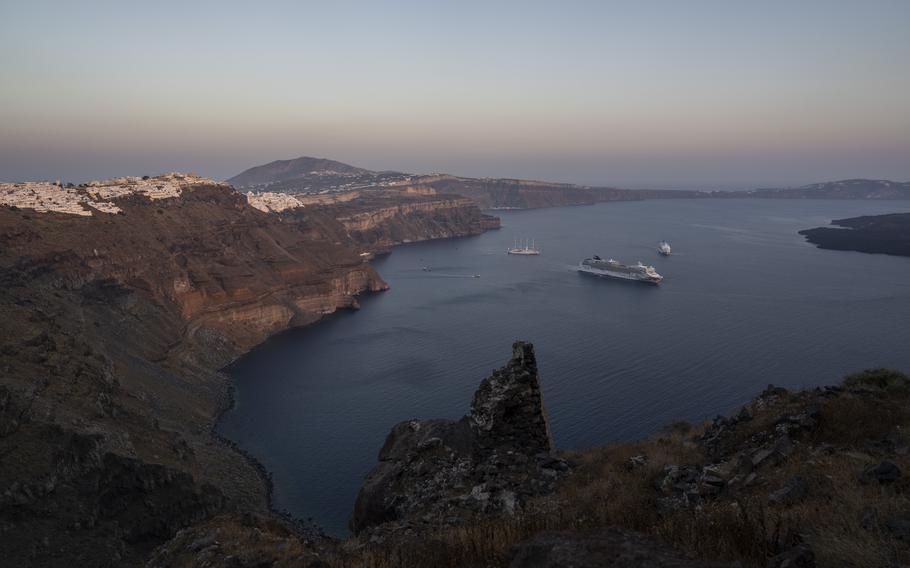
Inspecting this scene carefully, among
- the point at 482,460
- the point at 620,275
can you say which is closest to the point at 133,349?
the point at 482,460

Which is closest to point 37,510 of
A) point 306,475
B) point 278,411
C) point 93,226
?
point 306,475

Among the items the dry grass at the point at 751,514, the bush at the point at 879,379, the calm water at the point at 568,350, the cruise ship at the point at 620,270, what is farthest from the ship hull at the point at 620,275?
the dry grass at the point at 751,514

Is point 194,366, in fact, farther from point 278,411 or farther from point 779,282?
point 779,282

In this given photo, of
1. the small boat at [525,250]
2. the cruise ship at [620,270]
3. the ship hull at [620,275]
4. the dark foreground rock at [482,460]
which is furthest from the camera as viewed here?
the small boat at [525,250]

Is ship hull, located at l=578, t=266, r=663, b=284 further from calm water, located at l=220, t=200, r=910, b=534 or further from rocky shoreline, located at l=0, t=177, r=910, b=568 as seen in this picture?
rocky shoreline, located at l=0, t=177, r=910, b=568

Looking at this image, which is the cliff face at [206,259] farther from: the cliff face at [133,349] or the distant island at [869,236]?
the distant island at [869,236]

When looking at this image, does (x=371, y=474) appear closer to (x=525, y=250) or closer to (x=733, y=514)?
(x=733, y=514)

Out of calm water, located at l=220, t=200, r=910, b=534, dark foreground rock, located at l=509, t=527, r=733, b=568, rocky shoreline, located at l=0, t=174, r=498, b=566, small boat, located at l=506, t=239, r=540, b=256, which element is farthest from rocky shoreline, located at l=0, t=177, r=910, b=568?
small boat, located at l=506, t=239, r=540, b=256
